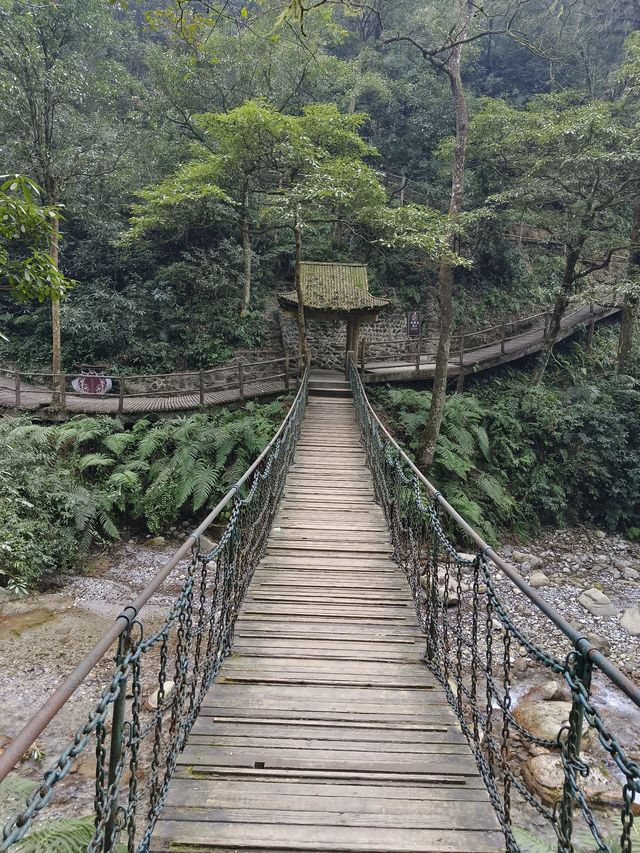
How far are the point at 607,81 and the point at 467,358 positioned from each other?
15870 mm

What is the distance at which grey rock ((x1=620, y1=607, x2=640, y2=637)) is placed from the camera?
7640 millimetres

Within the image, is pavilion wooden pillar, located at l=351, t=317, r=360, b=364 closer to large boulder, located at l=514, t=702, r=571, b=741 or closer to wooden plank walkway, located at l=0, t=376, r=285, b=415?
wooden plank walkway, located at l=0, t=376, r=285, b=415

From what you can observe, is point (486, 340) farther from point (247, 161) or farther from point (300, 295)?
point (247, 161)

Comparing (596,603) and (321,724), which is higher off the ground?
(321,724)

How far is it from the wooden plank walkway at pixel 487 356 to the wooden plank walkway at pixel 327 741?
9.83 metres

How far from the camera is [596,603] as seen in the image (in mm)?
8391

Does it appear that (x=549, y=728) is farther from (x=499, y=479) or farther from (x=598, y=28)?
(x=598, y=28)

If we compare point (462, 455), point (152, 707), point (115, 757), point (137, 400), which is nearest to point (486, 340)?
point (462, 455)

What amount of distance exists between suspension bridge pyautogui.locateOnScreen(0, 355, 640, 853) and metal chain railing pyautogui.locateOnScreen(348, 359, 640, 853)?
0.01 metres

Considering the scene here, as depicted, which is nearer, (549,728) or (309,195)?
(549,728)

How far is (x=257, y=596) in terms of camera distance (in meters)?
4.61

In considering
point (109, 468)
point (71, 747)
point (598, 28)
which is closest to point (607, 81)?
point (598, 28)

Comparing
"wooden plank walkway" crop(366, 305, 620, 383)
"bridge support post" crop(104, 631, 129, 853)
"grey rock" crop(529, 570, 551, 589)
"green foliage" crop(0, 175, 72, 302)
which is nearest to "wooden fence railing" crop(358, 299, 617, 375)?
A: "wooden plank walkway" crop(366, 305, 620, 383)

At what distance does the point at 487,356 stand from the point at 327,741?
15137 millimetres
